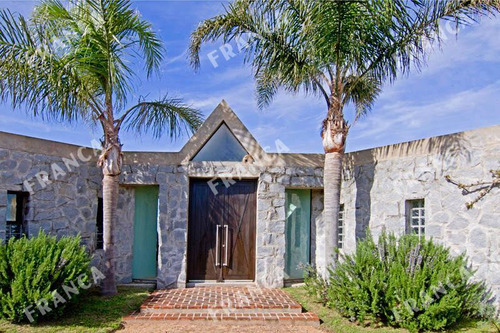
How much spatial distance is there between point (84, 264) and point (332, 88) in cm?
579

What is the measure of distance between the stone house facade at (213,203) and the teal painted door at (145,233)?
2 centimetres

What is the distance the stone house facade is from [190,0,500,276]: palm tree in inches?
45.8

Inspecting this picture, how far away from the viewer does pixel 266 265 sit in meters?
8.84

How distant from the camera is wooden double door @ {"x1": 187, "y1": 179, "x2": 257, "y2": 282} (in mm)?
9016

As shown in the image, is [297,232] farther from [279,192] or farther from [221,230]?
[221,230]

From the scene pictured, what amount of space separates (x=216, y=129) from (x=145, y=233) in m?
3.02

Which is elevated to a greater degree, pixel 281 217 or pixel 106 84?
pixel 106 84

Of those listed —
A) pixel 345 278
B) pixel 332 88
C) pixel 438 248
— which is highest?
pixel 332 88

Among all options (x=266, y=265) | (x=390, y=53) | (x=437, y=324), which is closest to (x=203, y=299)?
(x=266, y=265)

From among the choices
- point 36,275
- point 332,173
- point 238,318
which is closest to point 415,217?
point 332,173

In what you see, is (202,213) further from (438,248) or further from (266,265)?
(438,248)

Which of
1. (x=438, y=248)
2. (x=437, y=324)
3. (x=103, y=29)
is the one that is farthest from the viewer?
(x=103, y=29)

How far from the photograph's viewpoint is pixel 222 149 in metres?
9.20

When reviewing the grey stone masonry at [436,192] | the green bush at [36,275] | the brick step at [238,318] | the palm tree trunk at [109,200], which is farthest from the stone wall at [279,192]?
the brick step at [238,318]
